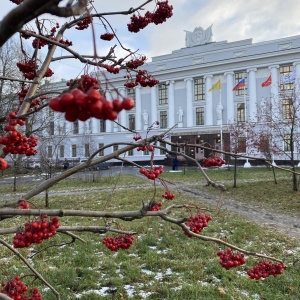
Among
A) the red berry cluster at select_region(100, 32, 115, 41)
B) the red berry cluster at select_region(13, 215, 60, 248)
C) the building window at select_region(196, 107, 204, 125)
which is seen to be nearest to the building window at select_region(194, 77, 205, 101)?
the building window at select_region(196, 107, 204, 125)

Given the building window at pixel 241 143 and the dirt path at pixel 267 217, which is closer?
the dirt path at pixel 267 217

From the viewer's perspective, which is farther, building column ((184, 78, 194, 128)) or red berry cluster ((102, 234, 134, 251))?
building column ((184, 78, 194, 128))

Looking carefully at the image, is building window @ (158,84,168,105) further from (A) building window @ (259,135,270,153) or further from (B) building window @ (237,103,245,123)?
(A) building window @ (259,135,270,153)

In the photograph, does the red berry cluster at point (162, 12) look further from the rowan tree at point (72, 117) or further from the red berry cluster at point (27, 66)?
the red berry cluster at point (27, 66)

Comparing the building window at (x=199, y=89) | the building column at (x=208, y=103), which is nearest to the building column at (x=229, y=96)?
the building column at (x=208, y=103)

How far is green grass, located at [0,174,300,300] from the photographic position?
398 cm

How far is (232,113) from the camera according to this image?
120 ft

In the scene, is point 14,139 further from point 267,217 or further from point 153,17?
point 267,217

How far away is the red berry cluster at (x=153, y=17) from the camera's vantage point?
236 cm

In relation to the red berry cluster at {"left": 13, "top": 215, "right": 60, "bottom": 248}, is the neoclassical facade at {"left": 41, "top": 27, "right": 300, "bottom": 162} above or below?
above

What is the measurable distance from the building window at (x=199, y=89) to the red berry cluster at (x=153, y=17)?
3759 cm

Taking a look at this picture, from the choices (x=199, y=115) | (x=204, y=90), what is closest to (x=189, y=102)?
(x=199, y=115)

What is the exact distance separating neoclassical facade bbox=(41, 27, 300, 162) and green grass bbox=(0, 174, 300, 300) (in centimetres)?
2682

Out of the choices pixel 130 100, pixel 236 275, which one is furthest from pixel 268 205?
pixel 130 100
